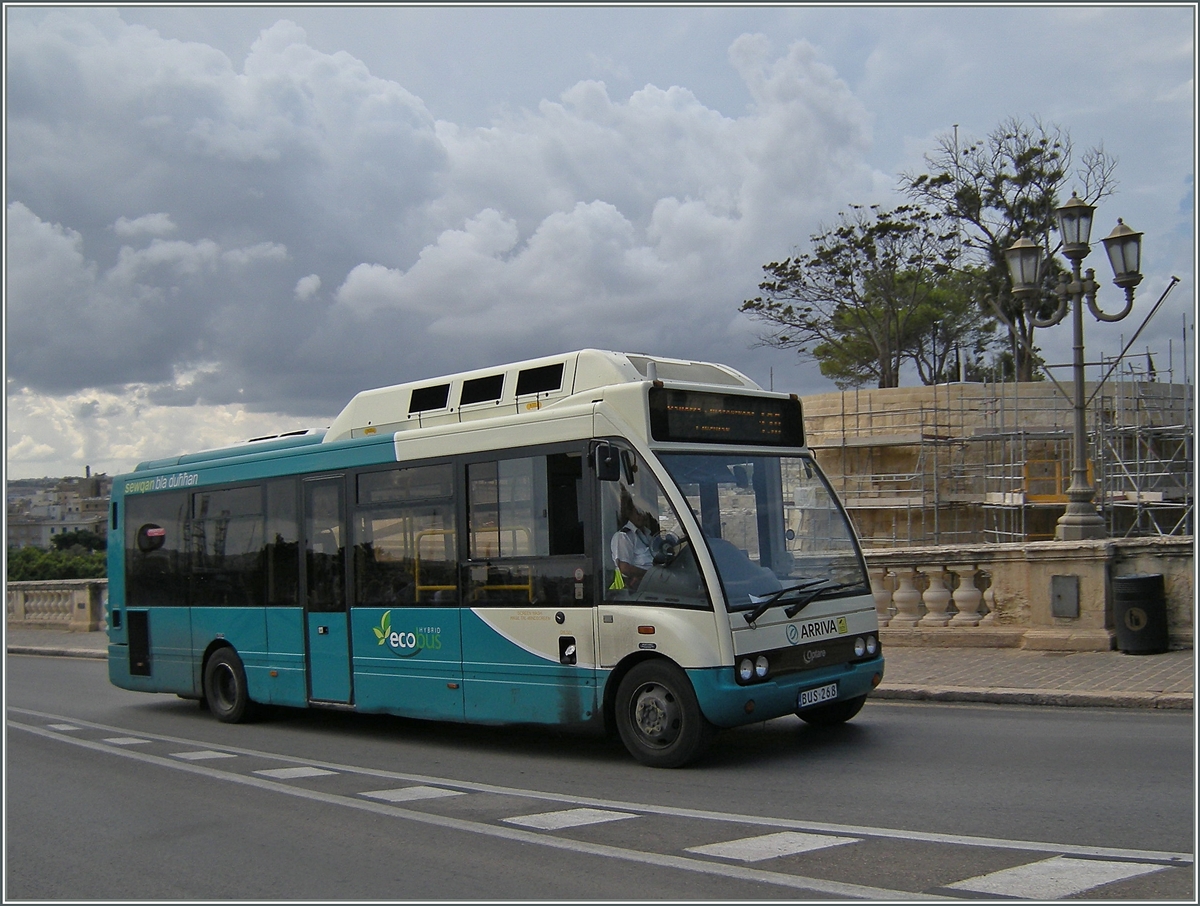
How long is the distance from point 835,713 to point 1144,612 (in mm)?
4370

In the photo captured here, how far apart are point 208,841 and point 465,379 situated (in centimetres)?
510

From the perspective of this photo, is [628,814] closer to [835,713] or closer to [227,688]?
[835,713]

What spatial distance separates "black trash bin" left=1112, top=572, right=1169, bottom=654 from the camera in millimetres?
12148

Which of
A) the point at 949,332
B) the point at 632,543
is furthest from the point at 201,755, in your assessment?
the point at 949,332

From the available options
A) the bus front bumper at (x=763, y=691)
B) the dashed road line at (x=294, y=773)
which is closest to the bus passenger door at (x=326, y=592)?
the dashed road line at (x=294, y=773)

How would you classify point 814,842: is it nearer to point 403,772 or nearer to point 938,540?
point 403,772

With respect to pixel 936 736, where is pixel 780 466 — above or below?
above

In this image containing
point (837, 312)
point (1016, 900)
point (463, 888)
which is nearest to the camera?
point (1016, 900)

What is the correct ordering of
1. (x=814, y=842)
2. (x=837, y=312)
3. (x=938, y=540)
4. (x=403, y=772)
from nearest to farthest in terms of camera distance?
(x=814, y=842)
(x=403, y=772)
(x=938, y=540)
(x=837, y=312)

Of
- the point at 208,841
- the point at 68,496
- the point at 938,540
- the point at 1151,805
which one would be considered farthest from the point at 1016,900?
the point at 68,496

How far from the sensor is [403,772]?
901 centimetres

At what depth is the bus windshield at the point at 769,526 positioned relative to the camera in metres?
8.54

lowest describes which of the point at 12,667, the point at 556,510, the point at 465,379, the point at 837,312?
the point at 12,667

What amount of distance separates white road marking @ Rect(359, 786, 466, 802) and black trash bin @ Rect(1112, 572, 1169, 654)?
7760 millimetres
